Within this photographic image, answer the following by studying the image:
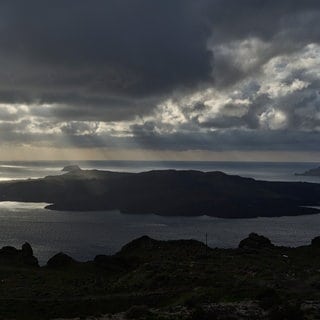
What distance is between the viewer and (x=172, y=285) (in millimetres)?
60625

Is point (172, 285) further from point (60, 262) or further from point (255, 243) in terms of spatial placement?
point (255, 243)

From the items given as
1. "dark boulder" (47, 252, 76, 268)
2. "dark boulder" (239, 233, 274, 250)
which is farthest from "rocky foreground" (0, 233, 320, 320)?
"dark boulder" (239, 233, 274, 250)

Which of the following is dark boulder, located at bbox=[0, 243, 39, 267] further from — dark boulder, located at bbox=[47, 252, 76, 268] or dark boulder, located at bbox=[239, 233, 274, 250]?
dark boulder, located at bbox=[239, 233, 274, 250]

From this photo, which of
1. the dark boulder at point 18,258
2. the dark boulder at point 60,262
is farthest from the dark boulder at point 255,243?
the dark boulder at point 18,258

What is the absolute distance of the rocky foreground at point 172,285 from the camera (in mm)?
43588

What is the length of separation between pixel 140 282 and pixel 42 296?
1241 cm

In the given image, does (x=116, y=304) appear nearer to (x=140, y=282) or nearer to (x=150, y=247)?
(x=140, y=282)

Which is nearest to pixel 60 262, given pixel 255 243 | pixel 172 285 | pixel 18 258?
pixel 18 258

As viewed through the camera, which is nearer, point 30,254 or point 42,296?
point 42,296

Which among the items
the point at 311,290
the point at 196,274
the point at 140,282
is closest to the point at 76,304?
the point at 140,282

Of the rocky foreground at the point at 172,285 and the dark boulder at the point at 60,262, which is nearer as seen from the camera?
the rocky foreground at the point at 172,285

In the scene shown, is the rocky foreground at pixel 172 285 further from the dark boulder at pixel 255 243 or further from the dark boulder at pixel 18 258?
the dark boulder at pixel 255 243

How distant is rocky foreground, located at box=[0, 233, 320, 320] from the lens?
43588 millimetres

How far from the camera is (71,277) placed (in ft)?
257
